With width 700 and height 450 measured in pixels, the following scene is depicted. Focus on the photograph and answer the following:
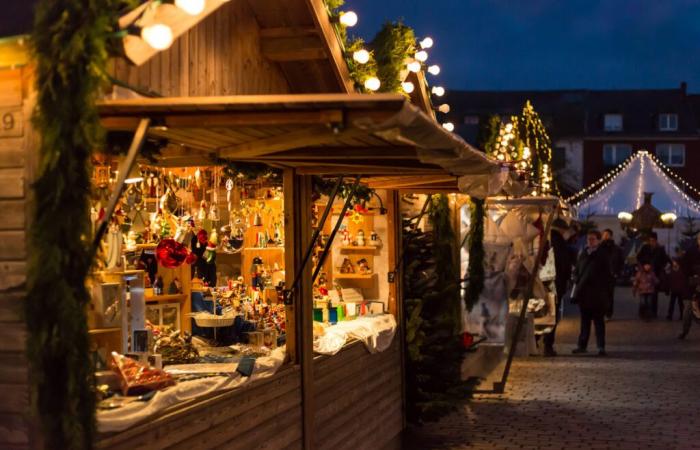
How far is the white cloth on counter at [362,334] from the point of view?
7820 millimetres

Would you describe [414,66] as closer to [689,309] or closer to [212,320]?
[212,320]

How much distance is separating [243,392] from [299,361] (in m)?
1.00

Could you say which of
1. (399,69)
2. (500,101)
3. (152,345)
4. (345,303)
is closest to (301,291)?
(152,345)

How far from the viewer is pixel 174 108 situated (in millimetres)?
4617

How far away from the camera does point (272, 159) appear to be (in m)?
6.34

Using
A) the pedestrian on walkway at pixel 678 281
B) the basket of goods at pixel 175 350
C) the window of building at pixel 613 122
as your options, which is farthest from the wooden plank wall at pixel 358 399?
the window of building at pixel 613 122

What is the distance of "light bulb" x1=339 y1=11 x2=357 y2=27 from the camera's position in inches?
316

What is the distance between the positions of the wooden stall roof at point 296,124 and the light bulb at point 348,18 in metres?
2.30

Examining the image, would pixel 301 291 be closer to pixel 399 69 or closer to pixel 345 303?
pixel 345 303

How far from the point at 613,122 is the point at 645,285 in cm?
3815

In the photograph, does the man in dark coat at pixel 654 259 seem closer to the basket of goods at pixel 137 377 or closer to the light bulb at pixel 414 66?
the light bulb at pixel 414 66

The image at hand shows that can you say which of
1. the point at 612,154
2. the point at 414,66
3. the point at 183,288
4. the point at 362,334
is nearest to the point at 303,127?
the point at 183,288

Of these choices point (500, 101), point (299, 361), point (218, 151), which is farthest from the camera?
point (500, 101)

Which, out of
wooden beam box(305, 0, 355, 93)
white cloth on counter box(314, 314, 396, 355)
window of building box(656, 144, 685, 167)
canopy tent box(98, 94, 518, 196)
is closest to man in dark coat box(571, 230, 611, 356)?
white cloth on counter box(314, 314, 396, 355)
